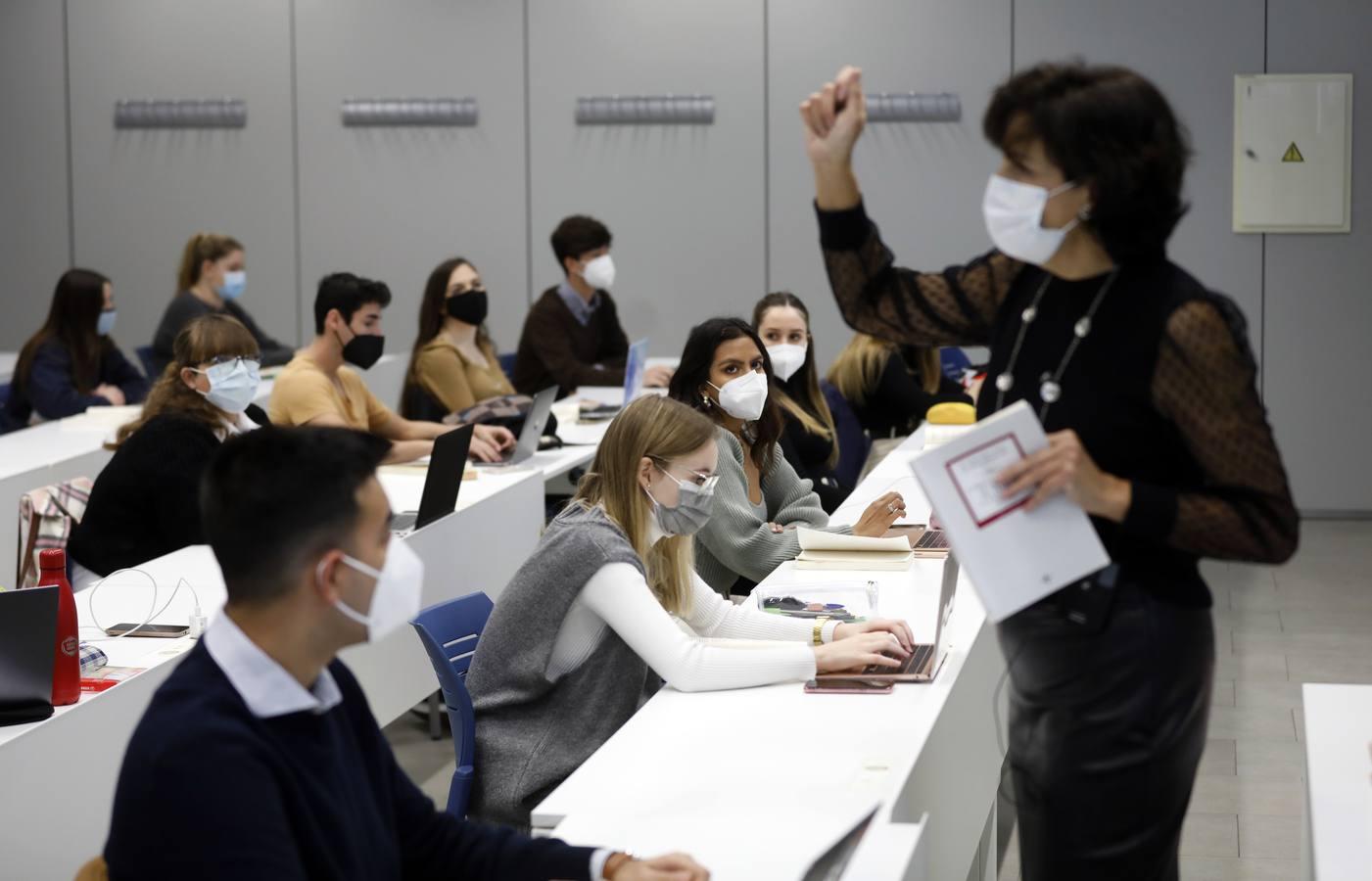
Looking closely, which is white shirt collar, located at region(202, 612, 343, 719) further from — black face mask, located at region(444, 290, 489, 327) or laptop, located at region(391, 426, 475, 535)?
black face mask, located at region(444, 290, 489, 327)

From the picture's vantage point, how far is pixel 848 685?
263 cm

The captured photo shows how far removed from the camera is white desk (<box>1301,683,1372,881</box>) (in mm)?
1963

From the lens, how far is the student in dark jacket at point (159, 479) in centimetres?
379

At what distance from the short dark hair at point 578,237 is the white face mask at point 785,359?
7.33ft

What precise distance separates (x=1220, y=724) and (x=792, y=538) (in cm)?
182

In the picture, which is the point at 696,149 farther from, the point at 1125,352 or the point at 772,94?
the point at 1125,352

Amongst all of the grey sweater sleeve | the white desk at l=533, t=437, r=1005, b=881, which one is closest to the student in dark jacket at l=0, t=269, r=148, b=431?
the grey sweater sleeve

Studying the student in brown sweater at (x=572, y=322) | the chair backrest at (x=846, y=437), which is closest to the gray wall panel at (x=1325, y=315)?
the chair backrest at (x=846, y=437)

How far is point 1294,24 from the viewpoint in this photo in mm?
7617

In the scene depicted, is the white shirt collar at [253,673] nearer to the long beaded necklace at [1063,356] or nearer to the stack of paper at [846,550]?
the long beaded necklace at [1063,356]

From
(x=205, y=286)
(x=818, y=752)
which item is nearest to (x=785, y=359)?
(x=818, y=752)

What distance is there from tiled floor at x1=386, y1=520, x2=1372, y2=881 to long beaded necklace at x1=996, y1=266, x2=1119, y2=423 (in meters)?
1.67

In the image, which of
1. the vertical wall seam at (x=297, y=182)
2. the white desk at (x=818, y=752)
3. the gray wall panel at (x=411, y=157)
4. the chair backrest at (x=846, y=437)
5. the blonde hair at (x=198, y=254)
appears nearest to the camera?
the white desk at (x=818, y=752)

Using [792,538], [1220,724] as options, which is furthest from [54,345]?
[1220,724]
